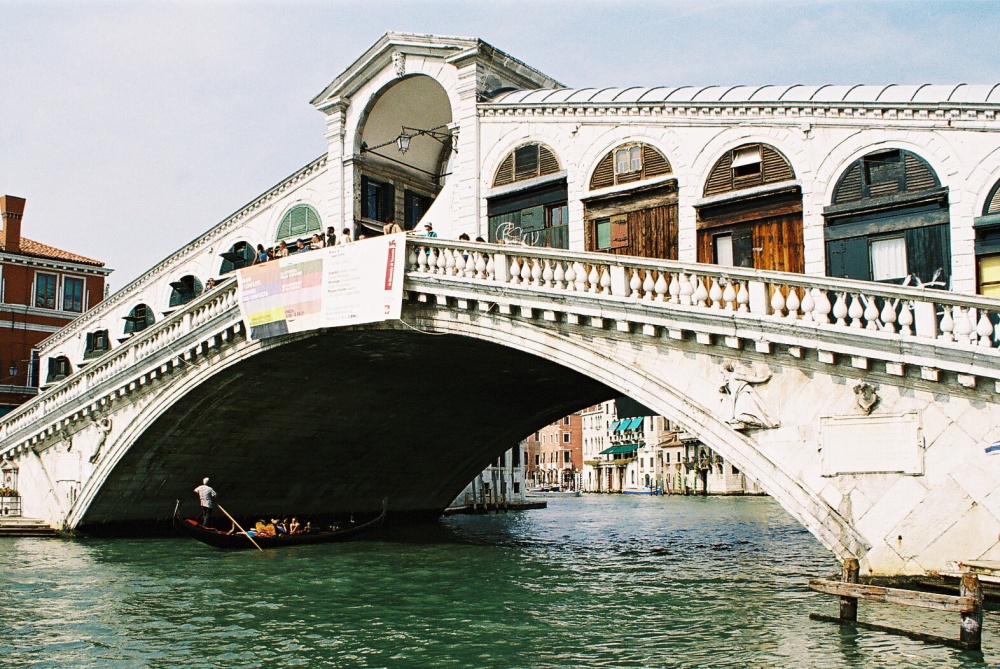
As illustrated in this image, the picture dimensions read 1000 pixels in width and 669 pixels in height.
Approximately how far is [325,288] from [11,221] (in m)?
25.8

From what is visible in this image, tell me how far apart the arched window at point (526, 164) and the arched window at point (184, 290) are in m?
11.6

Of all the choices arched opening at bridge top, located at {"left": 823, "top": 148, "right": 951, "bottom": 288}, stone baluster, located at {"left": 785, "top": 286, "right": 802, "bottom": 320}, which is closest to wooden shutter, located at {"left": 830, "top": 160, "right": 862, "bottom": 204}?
arched opening at bridge top, located at {"left": 823, "top": 148, "right": 951, "bottom": 288}

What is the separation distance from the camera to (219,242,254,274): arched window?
26734mm

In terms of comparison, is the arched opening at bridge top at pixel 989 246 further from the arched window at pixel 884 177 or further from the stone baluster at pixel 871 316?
the stone baluster at pixel 871 316

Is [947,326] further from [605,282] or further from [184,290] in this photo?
[184,290]

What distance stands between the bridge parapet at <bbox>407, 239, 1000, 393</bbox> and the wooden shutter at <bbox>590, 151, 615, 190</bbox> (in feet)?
8.53

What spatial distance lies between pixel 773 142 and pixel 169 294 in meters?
19.0

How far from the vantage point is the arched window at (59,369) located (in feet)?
107

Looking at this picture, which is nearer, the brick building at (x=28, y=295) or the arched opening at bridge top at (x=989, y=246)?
the arched opening at bridge top at (x=989, y=246)

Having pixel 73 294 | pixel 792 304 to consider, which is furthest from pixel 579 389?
pixel 73 294

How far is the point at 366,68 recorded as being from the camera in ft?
74.9

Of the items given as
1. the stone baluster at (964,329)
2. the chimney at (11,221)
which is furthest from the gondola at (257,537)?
the chimney at (11,221)

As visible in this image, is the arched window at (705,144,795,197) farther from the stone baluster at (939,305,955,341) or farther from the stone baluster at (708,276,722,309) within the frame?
the stone baluster at (939,305,955,341)

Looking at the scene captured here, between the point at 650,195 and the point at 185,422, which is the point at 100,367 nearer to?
the point at 185,422
